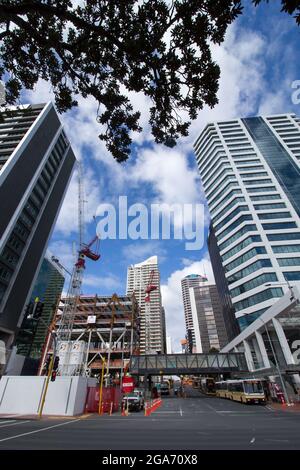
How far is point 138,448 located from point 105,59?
35.1 ft

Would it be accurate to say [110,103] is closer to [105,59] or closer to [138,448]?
[105,59]

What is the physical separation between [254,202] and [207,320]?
345 feet

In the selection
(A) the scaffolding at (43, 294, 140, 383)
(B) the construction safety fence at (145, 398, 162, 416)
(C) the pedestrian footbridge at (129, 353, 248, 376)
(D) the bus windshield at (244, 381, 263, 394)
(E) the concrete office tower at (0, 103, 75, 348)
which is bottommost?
(B) the construction safety fence at (145, 398, 162, 416)

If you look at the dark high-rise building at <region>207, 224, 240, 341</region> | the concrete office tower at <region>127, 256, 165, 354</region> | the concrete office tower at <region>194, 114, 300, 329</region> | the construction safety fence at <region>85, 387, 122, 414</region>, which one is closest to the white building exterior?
the concrete office tower at <region>194, 114, 300, 329</region>

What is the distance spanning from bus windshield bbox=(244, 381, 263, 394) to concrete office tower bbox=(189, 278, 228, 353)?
119 metres

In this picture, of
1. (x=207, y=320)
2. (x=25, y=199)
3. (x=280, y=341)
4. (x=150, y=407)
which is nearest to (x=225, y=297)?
(x=280, y=341)

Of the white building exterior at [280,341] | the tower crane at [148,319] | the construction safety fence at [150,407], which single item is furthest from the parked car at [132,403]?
the tower crane at [148,319]

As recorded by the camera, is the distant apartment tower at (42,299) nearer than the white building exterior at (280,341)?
No

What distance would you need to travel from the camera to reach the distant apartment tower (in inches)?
2650

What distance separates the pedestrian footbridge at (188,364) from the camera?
1913 inches

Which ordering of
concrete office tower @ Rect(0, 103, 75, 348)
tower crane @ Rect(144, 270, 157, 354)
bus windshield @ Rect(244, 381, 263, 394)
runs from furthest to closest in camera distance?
tower crane @ Rect(144, 270, 157, 354), concrete office tower @ Rect(0, 103, 75, 348), bus windshield @ Rect(244, 381, 263, 394)

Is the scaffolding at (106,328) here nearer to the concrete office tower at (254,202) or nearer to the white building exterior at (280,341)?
the concrete office tower at (254,202)

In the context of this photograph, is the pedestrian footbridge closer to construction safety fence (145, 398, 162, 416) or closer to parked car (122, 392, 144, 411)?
construction safety fence (145, 398, 162, 416)

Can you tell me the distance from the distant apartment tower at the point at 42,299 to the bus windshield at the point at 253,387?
5451 cm
